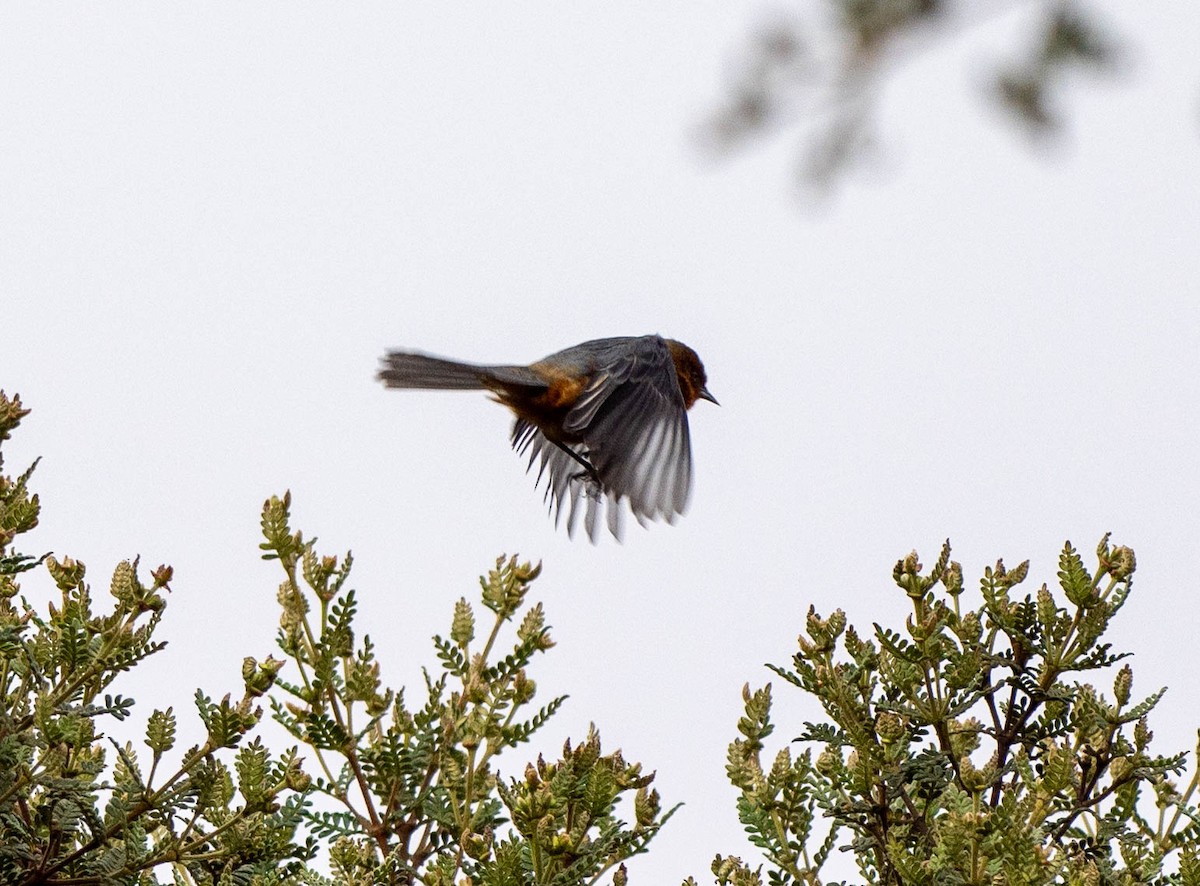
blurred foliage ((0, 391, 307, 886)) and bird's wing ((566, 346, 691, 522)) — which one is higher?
bird's wing ((566, 346, 691, 522))

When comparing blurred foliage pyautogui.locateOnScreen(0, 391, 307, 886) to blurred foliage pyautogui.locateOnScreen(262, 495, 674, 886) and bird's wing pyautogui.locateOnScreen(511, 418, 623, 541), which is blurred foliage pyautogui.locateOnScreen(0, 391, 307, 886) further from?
bird's wing pyautogui.locateOnScreen(511, 418, 623, 541)

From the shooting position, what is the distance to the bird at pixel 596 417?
5.91 m

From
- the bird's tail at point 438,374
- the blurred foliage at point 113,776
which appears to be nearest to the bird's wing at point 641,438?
the bird's tail at point 438,374

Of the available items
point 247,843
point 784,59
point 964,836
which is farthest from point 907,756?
point 784,59

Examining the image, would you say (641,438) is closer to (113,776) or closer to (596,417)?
(596,417)

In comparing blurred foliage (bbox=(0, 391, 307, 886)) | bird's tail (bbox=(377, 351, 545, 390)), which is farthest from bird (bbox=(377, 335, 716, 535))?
blurred foliage (bbox=(0, 391, 307, 886))

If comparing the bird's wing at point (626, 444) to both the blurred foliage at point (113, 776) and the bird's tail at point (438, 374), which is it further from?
the blurred foliage at point (113, 776)

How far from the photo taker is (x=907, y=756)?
13.8 ft

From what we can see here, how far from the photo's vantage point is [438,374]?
6160 mm

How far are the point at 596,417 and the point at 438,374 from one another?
53 cm

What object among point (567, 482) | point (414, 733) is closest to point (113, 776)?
point (414, 733)

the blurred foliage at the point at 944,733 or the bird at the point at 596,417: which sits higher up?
the bird at the point at 596,417

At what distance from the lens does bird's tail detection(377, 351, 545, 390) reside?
6059mm

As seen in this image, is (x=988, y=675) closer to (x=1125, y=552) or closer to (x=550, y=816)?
(x=1125, y=552)
